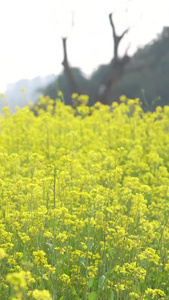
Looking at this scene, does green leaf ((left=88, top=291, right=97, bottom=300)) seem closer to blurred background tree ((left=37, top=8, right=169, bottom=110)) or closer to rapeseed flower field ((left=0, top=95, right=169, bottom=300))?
rapeseed flower field ((left=0, top=95, right=169, bottom=300))

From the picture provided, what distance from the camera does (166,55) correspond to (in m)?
22.3

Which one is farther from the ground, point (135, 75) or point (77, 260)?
point (135, 75)

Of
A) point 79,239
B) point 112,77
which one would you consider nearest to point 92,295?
point 79,239

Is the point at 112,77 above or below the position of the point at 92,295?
above

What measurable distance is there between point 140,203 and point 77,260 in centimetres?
56

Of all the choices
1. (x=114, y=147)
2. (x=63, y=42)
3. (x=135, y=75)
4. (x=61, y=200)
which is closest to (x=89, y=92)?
(x=135, y=75)

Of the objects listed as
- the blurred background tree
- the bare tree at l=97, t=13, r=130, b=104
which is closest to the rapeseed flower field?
the bare tree at l=97, t=13, r=130, b=104

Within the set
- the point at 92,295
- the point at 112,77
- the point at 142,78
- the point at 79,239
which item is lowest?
the point at 92,295

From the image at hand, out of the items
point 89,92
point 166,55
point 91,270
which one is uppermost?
point 166,55

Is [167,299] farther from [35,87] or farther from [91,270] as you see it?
[35,87]

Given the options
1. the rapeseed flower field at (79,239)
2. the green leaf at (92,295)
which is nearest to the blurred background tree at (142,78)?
the rapeseed flower field at (79,239)

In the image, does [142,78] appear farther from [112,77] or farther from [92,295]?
[92,295]

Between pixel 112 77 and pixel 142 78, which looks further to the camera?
pixel 142 78

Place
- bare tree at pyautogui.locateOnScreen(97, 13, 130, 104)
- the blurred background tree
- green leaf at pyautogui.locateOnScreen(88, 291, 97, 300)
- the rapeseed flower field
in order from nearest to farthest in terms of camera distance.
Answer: green leaf at pyautogui.locateOnScreen(88, 291, 97, 300) → the rapeseed flower field → bare tree at pyautogui.locateOnScreen(97, 13, 130, 104) → the blurred background tree
